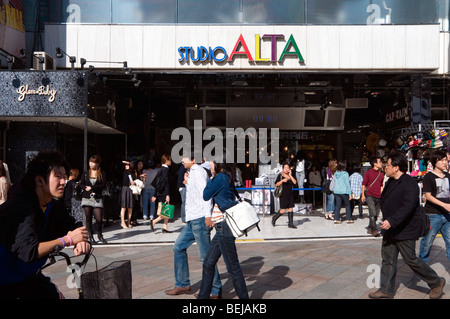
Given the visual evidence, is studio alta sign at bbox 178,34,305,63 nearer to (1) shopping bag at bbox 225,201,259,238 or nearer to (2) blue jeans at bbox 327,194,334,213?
(2) blue jeans at bbox 327,194,334,213

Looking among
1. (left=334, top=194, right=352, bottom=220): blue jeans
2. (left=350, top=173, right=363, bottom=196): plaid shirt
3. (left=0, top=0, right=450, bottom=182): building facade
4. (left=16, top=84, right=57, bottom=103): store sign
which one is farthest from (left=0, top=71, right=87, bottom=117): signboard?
(left=350, top=173, right=363, bottom=196): plaid shirt

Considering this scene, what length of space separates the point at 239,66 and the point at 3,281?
10.6 m

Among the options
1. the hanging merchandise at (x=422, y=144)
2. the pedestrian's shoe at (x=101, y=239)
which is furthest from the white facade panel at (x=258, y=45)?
the pedestrian's shoe at (x=101, y=239)

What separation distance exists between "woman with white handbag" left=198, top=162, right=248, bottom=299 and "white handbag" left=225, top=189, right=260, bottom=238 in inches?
3.0

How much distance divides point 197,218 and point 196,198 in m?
0.26

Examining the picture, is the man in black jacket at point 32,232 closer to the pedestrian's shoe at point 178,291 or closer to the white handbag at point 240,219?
the white handbag at point 240,219

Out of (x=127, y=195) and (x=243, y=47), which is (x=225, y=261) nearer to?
(x=127, y=195)

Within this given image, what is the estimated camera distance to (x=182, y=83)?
14.1 meters

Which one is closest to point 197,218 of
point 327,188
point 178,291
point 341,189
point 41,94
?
point 178,291

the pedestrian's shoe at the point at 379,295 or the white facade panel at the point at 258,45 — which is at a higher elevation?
the white facade panel at the point at 258,45

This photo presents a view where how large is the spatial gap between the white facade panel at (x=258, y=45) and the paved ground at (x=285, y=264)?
5175mm

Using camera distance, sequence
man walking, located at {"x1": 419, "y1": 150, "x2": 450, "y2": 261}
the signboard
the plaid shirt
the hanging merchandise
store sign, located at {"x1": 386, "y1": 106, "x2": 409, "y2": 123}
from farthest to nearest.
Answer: store sign, located at {"x1": 386, "y1": 106, "x2": 409, "y2": 123}, the plaid shirt, the hanging merchandise, the signboard, man walking, located at {"x1": 419, "y1": 150, "x2": 450, "y2": 261}

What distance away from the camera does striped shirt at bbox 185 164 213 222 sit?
5039mm

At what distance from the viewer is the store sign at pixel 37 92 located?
10211 millimetres
